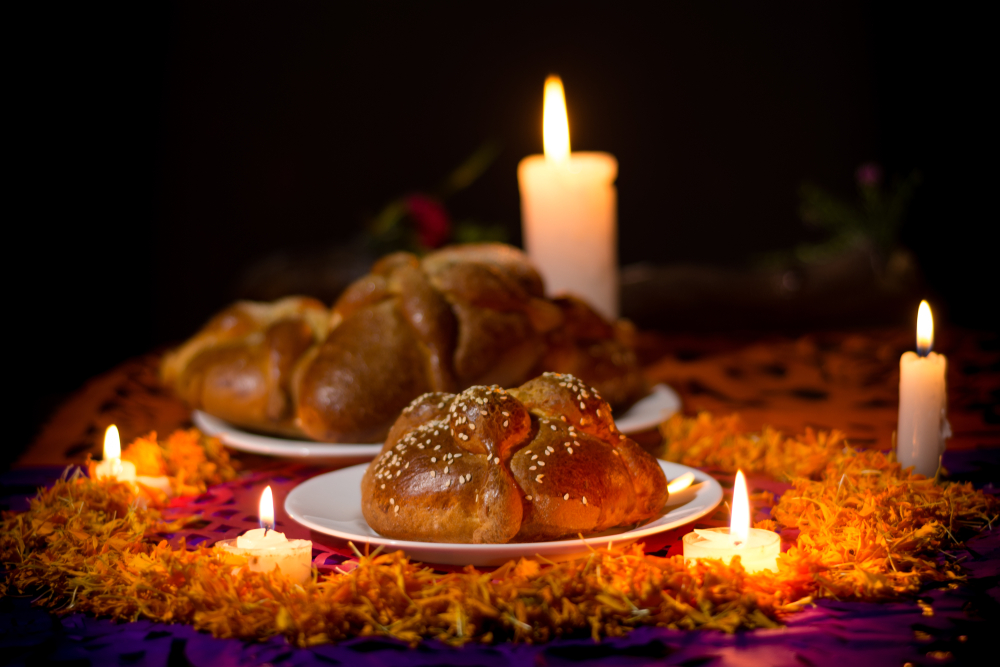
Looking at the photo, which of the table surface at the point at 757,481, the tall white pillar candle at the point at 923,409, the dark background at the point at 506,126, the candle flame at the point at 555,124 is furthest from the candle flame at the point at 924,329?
the dark background at the point at 506,126

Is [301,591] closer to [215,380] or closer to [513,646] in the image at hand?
[513,646]

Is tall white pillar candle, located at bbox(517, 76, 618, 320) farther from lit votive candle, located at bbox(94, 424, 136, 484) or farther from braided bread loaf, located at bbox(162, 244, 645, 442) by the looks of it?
lit votive candle, located at bbox(94, 424, 136, 484)

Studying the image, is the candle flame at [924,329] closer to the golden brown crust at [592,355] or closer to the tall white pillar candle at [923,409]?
the tall white pillar candle at [923,409]

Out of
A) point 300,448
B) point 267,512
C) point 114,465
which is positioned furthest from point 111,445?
point 267,512

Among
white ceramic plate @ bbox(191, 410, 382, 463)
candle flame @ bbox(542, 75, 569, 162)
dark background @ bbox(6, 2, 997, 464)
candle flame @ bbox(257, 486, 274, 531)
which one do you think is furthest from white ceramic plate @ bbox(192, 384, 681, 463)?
dark background @ bbox(6, 2, 997, 464)

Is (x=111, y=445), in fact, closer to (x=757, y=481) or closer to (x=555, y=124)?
(x=757, y=481)

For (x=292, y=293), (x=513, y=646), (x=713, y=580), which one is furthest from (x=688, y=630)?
(x=292, y=293)

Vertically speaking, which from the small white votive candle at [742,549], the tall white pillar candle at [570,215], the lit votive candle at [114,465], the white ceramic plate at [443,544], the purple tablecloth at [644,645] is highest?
the tall white pillar candle at [570,215]
